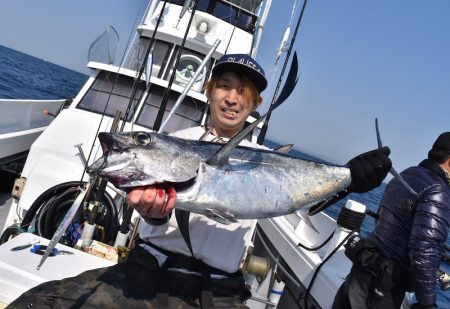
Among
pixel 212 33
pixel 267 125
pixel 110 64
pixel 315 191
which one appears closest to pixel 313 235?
pixel 267 125

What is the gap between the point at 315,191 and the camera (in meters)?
2.14

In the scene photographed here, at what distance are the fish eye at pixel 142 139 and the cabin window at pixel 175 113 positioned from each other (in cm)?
450

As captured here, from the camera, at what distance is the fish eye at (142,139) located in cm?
180

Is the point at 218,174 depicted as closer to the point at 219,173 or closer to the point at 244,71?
the point at 219,173

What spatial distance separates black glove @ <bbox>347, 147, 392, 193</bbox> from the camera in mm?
2125

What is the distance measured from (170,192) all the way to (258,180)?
0.53 meters

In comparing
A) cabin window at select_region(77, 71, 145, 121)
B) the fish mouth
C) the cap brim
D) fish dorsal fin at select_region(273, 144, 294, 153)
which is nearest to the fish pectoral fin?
fish dorsal fin at select_region(273, 144, 294, 153)

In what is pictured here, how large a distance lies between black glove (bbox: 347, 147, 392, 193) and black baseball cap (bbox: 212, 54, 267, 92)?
83cm

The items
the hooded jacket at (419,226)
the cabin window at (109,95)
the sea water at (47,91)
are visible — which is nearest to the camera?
the hooded jacket at (419,226)

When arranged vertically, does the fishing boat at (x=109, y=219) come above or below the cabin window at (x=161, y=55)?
below

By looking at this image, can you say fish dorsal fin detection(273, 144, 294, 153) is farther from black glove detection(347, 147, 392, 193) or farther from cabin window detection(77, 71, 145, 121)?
cabin window detection(77, 71, 145, 121)

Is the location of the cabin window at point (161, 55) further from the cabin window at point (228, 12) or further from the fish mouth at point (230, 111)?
the fish mouth at point (230, 111)

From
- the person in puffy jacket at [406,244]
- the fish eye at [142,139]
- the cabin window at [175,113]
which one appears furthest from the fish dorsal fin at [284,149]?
the cabin window at [175,113]

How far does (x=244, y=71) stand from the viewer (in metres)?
2.34
